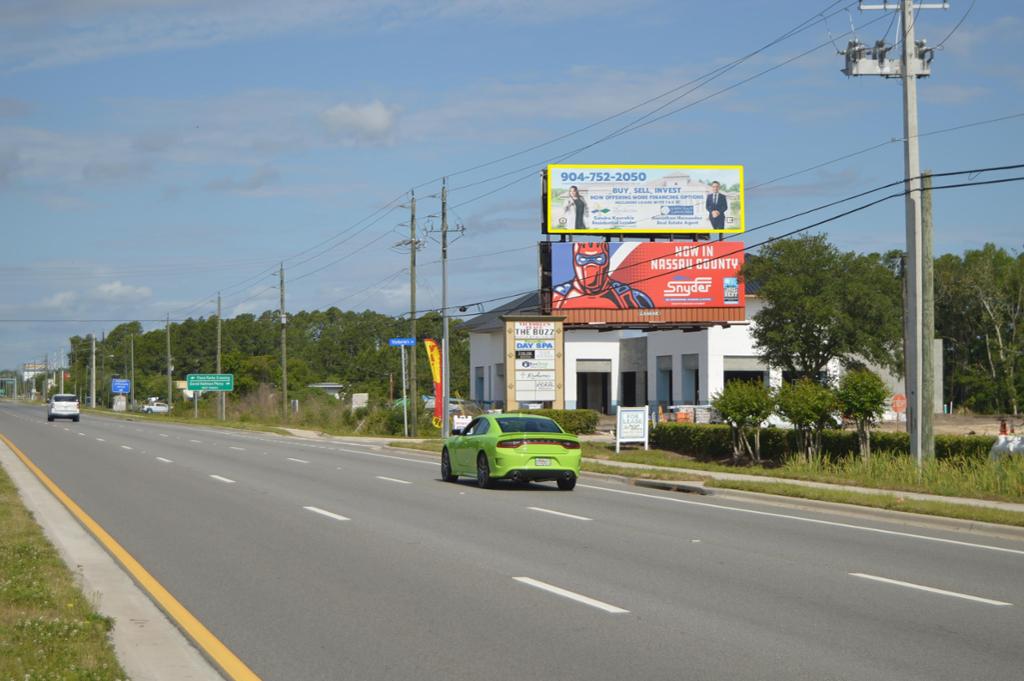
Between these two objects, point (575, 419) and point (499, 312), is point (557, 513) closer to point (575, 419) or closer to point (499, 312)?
point (575, 419)

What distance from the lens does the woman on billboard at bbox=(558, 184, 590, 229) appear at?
208ft

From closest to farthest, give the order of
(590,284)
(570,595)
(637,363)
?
(570,595) < (590,284) < (637,363)

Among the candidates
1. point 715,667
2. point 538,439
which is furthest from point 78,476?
point 715,667

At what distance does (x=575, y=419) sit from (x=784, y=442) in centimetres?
1728

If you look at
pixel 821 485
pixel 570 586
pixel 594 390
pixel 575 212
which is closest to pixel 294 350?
pixel 594 390

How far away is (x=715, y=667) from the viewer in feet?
26.3

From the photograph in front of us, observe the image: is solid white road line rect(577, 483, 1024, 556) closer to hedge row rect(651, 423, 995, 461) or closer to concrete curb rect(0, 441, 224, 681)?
hedge row rect(651, 423, 995, 461)

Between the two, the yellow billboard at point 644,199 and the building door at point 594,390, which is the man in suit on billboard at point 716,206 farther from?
the building door at point 594,390

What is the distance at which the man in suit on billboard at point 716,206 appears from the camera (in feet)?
213

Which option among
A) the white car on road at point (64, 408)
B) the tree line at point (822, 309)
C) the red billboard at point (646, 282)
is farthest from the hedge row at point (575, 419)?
the white car on road at point (64, 408)

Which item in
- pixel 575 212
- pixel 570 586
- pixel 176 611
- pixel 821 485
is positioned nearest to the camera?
pixel 176 611

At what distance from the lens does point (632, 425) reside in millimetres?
37406

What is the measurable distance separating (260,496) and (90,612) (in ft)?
39.5

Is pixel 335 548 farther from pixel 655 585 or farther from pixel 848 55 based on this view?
pixel 848 55
